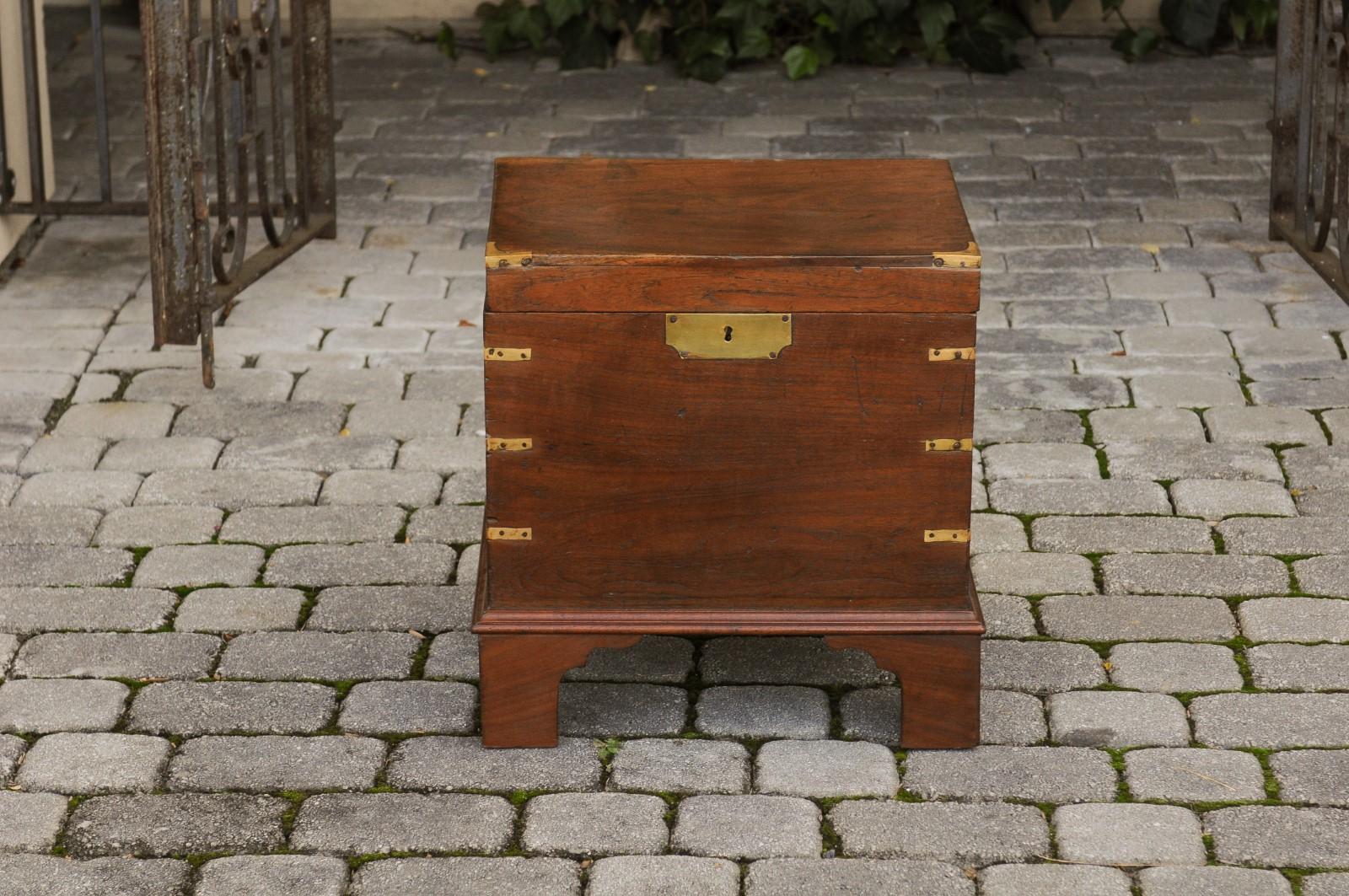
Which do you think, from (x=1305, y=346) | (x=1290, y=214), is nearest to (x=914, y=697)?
(x=1305, y=346)

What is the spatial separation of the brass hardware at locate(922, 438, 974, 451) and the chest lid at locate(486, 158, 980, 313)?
0.25 m

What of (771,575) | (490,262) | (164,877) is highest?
(490,262)

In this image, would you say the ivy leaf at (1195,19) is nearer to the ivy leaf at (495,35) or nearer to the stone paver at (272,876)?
the ivy leaf at (495,35)

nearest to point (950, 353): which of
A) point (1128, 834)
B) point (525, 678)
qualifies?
point (1128, 834)

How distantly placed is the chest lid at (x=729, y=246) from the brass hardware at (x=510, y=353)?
0.23 feet

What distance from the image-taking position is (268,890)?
3113 millimetres

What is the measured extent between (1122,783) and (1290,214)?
3.40 meters

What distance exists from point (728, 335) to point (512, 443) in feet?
1.41

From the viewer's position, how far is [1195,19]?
8.40m

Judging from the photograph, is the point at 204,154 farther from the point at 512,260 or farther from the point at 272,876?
the point at 272,876

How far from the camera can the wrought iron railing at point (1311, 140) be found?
5695 mm

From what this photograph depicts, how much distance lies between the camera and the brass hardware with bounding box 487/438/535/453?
3348 mm

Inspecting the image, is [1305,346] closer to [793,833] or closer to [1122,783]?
[1122,783]

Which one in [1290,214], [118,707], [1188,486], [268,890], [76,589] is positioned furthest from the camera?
[1290,214]
